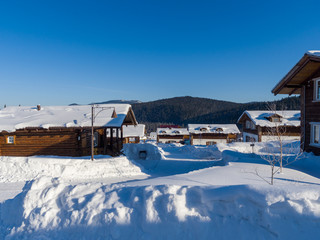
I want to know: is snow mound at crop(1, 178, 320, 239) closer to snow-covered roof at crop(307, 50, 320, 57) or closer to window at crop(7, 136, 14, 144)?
snow-covered roof at crop(307, 50, 320, 57)

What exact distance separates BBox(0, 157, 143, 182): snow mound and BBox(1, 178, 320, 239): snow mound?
741 cm

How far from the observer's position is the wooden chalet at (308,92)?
9.87 metres

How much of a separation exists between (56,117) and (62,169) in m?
5.28

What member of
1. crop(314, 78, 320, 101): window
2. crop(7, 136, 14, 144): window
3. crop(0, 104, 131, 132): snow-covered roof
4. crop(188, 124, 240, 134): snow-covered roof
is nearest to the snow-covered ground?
crop(314, 78, 320, 101): window

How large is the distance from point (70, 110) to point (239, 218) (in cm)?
1708

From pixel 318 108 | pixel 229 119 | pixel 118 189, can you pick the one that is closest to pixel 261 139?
pixel 318 108

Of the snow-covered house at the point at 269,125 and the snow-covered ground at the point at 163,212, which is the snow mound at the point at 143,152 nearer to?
the snow-covered ground at the point at 163,212

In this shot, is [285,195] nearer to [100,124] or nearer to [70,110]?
[100,124]

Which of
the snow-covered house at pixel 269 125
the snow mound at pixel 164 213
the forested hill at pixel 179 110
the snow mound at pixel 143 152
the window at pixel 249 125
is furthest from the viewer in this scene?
the forested hill at pixel 179 110

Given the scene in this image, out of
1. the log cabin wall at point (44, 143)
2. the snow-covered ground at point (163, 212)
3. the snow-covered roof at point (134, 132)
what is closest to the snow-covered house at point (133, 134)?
the snow-covered roof at point (134, 132)

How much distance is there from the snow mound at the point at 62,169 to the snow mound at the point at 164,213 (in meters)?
7.41

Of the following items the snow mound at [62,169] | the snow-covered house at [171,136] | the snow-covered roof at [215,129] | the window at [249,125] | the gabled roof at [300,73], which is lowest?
the snow-covered house at [171,136]

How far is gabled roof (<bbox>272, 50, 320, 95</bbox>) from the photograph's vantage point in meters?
8.86

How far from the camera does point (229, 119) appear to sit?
9419cm
